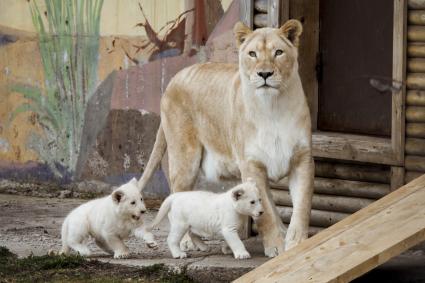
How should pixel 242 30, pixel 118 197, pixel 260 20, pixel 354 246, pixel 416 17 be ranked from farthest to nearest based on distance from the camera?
pixel 260 20 → pixel 416 17 → pixel 242 30 → pixel 118 197 → pixel 354 246

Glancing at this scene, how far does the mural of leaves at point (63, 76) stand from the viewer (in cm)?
1250

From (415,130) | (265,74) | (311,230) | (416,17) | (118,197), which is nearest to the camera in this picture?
(265,74)

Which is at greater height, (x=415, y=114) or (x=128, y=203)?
(x=415, y=114)

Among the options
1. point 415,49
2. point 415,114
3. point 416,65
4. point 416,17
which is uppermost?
point 416,17

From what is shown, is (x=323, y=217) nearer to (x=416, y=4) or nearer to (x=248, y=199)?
(x=248, y=199)

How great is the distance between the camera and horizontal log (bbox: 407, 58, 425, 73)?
31.9 ft

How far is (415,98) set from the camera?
979 centimetres

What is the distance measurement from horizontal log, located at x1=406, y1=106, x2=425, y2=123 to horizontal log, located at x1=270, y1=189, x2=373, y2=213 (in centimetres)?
76

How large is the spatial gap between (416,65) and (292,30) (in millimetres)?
971

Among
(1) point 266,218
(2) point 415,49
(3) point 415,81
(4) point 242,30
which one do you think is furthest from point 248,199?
(2) point 415,49

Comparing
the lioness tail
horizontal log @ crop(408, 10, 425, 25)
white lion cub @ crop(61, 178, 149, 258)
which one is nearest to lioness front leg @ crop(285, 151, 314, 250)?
white lion cub @ crop(61, 178, 149, 258)

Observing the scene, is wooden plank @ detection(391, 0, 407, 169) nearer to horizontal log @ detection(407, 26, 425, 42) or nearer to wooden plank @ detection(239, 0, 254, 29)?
horizontal log @ detection(407, 26, 425, 42)

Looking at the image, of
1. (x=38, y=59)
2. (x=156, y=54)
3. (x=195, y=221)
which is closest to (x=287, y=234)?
(x=195, y=221)

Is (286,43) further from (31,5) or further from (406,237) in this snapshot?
(31,5)
